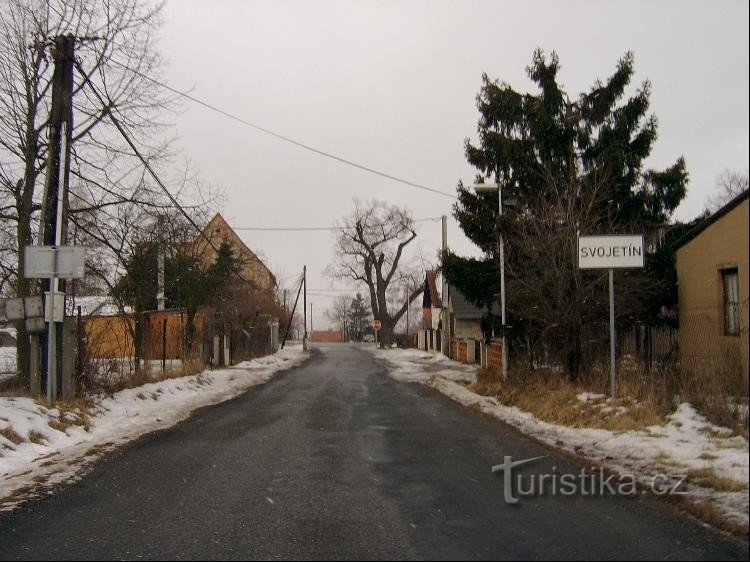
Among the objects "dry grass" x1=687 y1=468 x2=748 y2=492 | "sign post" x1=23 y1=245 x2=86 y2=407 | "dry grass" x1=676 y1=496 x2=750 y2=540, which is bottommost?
"dry grass" x1=676 y1=496 x2=750 y2=540

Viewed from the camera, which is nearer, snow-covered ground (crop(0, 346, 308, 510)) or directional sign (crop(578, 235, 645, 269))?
snow-covered ground (crop(0, 346, 308, 510))

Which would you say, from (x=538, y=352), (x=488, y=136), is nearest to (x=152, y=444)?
(x=538, y=352)

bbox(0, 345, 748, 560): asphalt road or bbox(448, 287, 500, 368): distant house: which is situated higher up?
bbox(448, 287, 500, 368): distant house

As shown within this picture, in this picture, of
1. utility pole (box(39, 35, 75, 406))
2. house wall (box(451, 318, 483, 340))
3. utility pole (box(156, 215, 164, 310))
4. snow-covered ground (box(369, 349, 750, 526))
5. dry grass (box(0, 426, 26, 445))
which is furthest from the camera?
house wall (box(451, 318, 483, 340))

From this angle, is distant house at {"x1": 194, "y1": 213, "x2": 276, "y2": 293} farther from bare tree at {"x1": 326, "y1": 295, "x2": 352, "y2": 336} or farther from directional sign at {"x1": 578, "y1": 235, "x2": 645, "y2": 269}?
bare tree at {"x1": 326, "y1": 295, "x2": 352, "y2": 336}

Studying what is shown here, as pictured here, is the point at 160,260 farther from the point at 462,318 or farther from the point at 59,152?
the point at 462,318

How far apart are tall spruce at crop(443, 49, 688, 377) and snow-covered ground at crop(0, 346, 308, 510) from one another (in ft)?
24.9

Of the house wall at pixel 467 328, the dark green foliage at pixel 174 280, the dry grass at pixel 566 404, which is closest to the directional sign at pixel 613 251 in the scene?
the dry grass at pixel 566 404

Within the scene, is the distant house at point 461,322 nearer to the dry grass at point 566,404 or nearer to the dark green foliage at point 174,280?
the dark green foliage at point 174,280

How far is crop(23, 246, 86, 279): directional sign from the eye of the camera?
10.9m

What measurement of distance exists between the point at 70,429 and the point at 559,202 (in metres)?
10.2

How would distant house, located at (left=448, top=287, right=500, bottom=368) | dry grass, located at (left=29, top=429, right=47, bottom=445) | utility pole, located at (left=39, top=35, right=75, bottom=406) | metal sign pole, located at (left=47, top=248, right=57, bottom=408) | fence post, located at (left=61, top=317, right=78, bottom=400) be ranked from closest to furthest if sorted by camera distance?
dry grass, located at (left=29, top=429, right=47, bottom=445) → metal sign pole, located at (left=47, top=248, right=57, bottom=408) → fence post, located at (left=61, top=317, right=78, bottom=400) → utility pole, located at (left=39, top=35, right=75, bottom=406) → distant house, located at (left=448, top=287, right=500, bottom=368)

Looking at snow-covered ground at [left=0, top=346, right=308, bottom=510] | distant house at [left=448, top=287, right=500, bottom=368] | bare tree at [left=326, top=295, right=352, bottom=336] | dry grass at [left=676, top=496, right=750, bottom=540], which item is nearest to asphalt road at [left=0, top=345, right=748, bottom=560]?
dry grass at [left=676, top=496, right=750, bottom=540]

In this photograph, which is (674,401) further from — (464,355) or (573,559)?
(464,355)
